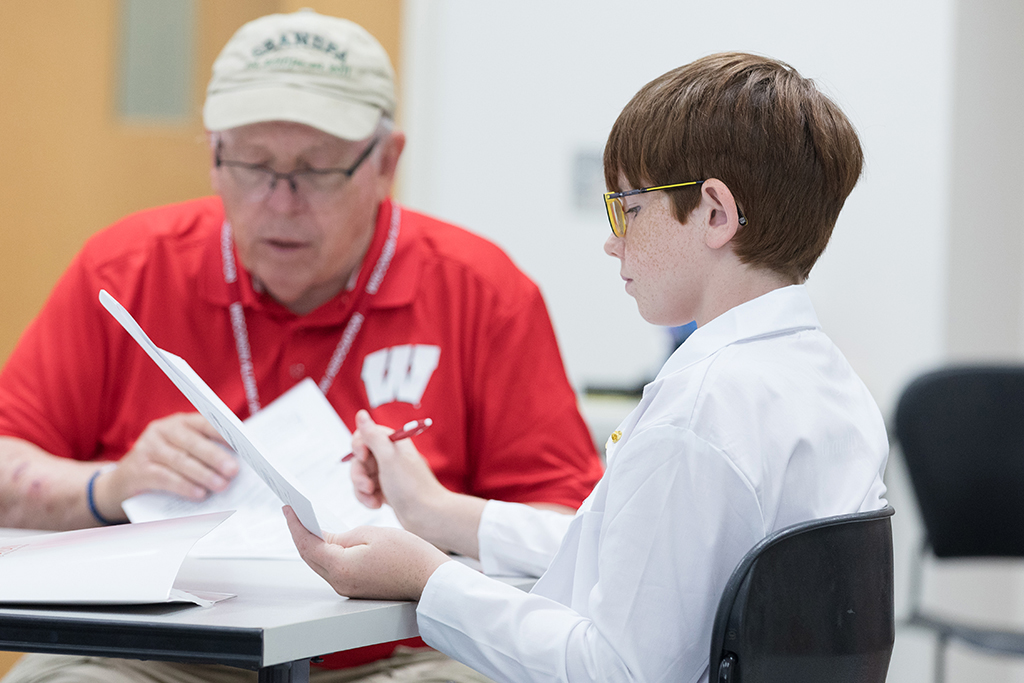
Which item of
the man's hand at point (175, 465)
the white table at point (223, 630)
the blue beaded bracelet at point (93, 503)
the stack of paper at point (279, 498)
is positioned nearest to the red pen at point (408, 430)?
the stack of paper at point (279, 498)

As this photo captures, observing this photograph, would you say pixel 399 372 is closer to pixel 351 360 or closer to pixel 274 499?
pixel 351 360

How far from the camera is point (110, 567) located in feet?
3.10

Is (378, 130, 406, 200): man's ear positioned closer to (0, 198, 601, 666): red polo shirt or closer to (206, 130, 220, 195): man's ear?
(0, 198, 601, 666): red polo shirt

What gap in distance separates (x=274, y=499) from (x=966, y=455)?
74.8 inches

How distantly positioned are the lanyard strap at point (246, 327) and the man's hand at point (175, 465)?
274mm

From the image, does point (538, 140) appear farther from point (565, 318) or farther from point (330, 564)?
point (330, 564)

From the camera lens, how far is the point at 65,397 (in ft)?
5.55

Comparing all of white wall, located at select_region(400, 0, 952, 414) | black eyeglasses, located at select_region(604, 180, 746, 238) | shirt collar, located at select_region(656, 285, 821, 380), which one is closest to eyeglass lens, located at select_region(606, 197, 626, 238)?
black eyeglasses, located at select_region(604, 180, 746, 238)

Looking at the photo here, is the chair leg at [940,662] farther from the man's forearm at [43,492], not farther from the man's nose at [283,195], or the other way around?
the man's forearm at [43,492]

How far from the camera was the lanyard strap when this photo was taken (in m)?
1.70

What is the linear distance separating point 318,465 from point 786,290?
69 centimetres

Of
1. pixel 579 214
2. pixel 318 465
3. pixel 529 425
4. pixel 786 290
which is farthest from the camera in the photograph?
pixel 579 214

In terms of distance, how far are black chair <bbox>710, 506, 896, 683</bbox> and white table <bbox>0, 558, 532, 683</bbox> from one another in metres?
0.32

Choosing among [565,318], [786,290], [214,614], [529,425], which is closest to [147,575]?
[214,614]
